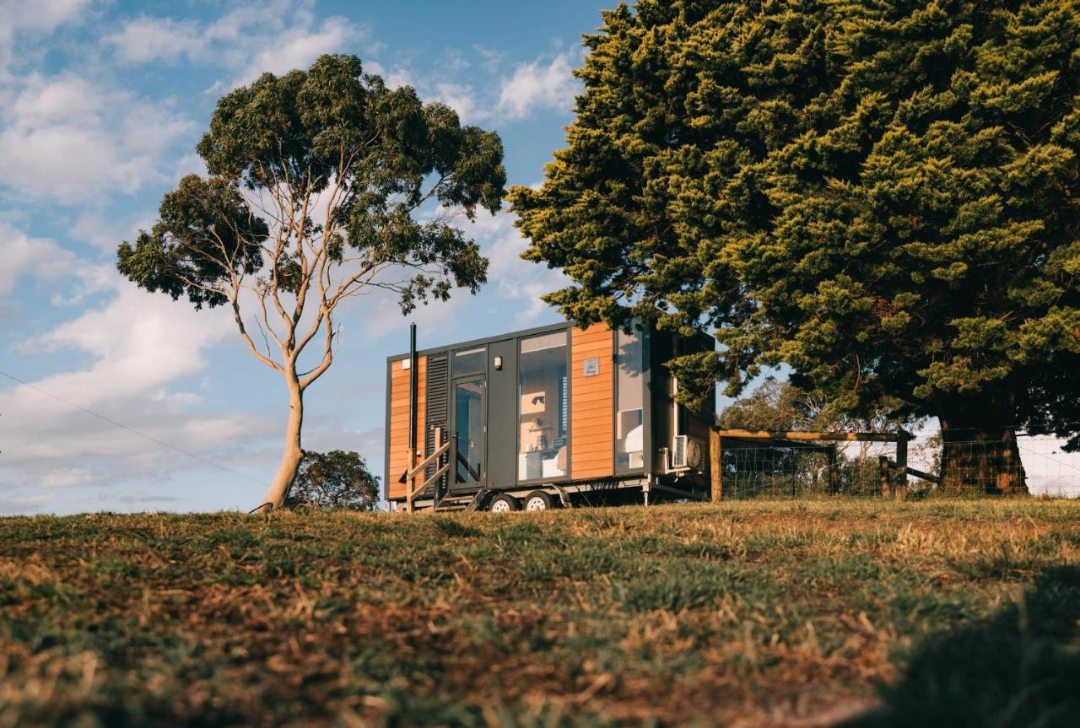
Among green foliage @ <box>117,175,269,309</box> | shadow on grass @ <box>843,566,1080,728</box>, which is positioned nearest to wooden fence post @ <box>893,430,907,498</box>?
shadow on grass @ <box>843,566,1080,728</box>

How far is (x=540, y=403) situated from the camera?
2131cm

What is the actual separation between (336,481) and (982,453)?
2556cm

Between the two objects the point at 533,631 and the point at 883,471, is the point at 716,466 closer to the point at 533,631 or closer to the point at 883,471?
the point at 883,471

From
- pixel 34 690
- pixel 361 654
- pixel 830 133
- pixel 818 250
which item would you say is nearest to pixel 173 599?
pixel 361 654

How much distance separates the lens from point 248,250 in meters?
32.6

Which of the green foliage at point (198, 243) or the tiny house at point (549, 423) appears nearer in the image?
the tiny house at point (549, 423)

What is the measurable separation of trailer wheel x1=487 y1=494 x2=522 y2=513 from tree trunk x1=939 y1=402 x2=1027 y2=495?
8.55 meters

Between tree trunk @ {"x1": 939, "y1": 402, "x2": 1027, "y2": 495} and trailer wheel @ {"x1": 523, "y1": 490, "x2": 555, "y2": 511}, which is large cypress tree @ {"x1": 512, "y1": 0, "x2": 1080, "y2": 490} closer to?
tree trunk @ {"x1": 939, "y1": 402, "x2": 1027, "y2": 495}

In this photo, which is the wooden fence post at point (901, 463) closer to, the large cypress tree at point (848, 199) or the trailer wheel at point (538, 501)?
the large cypress tree at point (848, 199)

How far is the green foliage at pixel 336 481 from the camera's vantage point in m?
39.1

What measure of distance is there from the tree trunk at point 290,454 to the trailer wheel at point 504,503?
29.4 ft

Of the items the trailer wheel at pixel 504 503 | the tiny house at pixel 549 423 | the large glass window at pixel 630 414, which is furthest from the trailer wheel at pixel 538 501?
the large glass window at pixel 630 414

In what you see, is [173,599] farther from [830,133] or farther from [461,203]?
[461,203]

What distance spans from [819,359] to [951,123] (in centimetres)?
475
